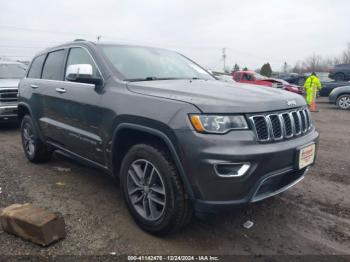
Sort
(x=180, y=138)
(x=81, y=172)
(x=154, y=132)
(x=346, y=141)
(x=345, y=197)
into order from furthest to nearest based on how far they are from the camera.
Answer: (x=346, y=141)
(x=81, y=172)
(x=345, y=197)
(x=154, y=132)
(x=180, y=138)

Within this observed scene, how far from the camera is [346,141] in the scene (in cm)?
718

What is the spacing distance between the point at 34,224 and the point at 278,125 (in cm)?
221

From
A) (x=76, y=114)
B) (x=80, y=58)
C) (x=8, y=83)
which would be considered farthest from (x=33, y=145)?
(x=8, y=83)

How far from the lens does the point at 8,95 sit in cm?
794

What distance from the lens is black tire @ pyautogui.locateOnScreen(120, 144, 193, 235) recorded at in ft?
8.86

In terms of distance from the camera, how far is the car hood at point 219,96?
2.59m

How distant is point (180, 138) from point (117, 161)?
104cm

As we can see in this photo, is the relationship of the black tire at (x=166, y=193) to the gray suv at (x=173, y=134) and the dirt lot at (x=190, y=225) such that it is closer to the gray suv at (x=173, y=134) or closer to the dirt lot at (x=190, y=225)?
the gray suv at (x=173, y=134)

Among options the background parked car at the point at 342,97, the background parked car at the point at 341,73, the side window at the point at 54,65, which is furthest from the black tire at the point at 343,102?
the side window at the point at 54,65

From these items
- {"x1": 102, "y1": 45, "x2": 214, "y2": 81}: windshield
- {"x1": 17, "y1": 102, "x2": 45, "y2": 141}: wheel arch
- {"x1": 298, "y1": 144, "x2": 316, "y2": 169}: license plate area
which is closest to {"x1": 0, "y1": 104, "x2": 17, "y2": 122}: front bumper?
{"x1": 17, "y1": 102, "x2": 45, "y2": 141}: wheel arch

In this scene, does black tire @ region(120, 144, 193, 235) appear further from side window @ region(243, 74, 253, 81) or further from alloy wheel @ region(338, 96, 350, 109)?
side window @ region(243, 74, 253, 81)

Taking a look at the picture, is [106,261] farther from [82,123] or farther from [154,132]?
[82,123]

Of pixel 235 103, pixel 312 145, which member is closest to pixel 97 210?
pixel 235 103

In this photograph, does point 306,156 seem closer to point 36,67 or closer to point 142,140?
point 142,140
